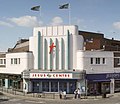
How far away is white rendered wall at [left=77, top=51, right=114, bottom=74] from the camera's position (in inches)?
2002

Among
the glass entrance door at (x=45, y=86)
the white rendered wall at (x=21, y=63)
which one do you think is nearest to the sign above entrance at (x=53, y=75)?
the glass entrance door at (x=45, y=86)

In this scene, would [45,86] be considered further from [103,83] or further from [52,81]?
[103,83]

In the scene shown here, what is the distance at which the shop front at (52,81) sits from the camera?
163ft

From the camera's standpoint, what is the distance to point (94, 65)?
2031 inches

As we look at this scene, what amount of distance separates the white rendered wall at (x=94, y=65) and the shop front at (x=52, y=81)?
89.6 inches

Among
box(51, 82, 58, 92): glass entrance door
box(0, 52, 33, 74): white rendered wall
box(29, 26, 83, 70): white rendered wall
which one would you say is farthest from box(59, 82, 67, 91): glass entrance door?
box(0, 52, 33, 74): white rendered wall

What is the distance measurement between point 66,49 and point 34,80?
8.03m

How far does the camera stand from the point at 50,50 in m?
52.4

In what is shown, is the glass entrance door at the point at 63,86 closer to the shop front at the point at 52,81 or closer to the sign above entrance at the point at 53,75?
the shop front at the point at 52,81

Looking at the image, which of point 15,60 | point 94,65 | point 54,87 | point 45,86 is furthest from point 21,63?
point 94,65

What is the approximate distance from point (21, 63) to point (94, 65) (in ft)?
45.7

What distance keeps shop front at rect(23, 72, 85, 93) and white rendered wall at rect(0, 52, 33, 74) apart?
2.69m

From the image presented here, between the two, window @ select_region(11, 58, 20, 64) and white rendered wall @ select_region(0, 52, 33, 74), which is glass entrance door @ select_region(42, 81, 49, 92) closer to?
white rendered wall @ select_region(0, 52, 33, 74)

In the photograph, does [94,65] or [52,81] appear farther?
[94,65]
